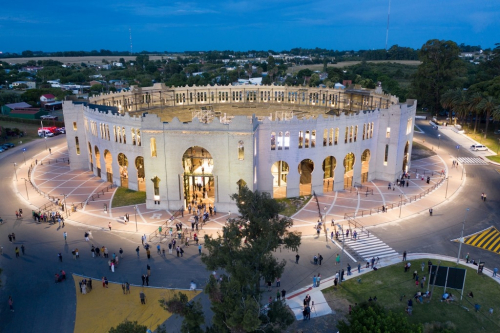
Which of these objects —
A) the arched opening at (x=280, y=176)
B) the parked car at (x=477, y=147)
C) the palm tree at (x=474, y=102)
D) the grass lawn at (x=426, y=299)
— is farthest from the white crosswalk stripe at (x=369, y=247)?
the palm tree at (x=474, y=102)

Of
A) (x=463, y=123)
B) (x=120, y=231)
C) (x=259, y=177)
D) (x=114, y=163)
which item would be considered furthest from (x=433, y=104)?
(x=120, y=231)

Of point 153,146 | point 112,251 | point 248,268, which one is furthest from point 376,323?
point 153,146

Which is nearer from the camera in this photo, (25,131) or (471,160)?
(471,160)

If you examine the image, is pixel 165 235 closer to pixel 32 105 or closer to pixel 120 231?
pixel 120 231

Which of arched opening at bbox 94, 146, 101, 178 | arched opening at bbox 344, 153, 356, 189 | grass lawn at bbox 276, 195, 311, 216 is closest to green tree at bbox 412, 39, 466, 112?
arched opening at bbox 344, 153, 356, 189

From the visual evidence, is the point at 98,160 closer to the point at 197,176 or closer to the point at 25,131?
the point at 197,176
